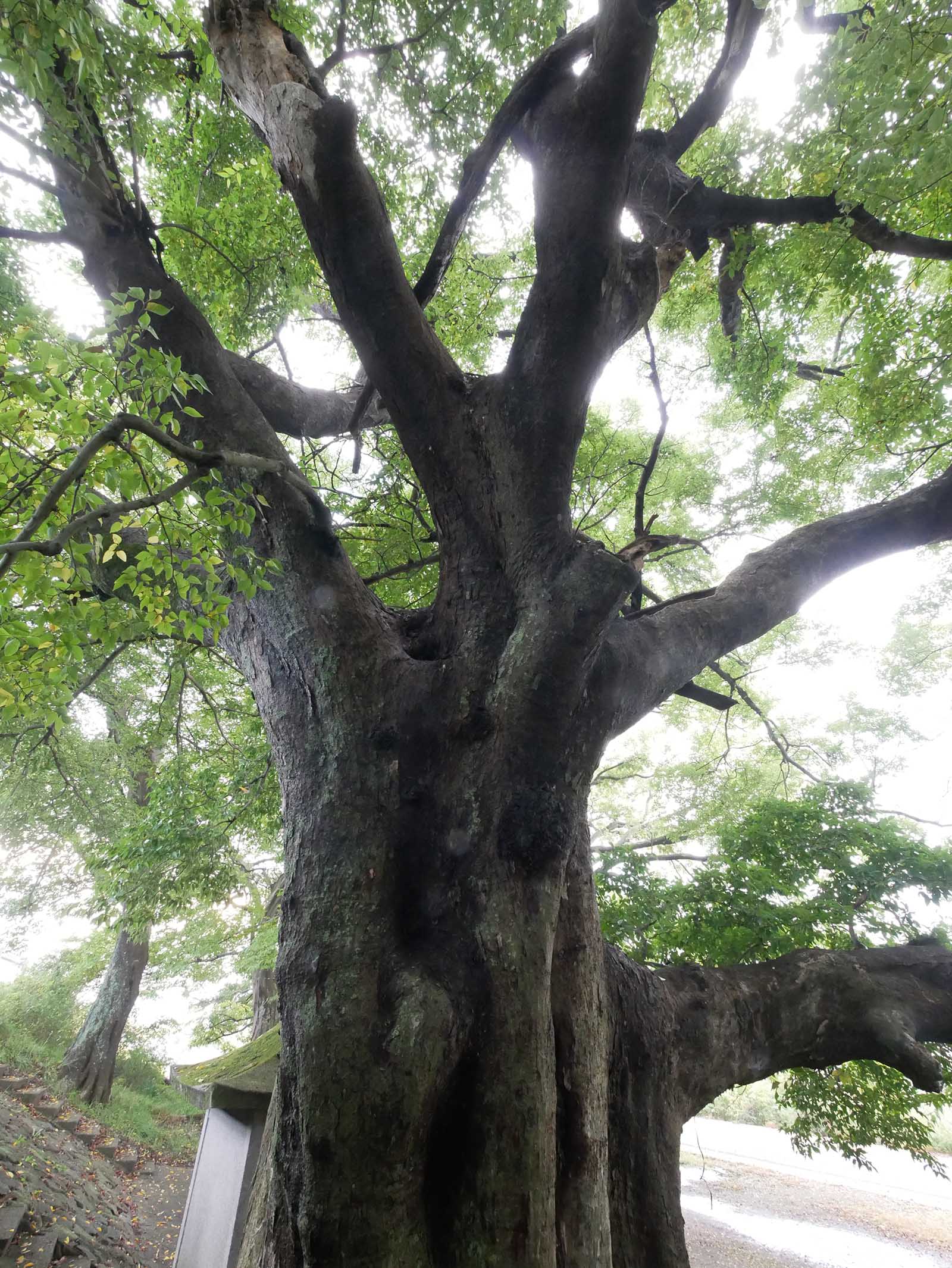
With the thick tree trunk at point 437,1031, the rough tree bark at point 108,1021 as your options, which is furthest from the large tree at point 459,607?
the rough tree bark at point 108,1021

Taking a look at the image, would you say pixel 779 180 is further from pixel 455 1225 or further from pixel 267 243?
pixel 455 1225

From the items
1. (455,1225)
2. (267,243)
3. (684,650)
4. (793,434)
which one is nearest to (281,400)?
(267,243)

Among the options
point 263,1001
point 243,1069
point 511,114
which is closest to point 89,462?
point 511,114

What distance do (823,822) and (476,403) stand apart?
4.15 meters

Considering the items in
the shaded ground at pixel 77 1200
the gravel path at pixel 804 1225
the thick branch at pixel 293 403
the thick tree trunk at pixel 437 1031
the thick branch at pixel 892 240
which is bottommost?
the gravel path at pixel 804 1225

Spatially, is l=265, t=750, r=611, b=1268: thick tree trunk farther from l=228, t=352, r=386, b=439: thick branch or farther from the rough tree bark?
the rough tree bark

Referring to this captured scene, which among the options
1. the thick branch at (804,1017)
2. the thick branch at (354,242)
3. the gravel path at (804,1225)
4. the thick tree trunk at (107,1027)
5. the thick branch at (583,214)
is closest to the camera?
the thick branch at (583,214)

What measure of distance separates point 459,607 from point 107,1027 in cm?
1208

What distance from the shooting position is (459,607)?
2574mm

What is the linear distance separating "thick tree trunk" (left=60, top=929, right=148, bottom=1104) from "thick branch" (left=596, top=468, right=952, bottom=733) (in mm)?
10165

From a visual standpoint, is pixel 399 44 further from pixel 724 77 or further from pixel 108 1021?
pixel 108 1021

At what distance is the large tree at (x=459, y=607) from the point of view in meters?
1.69

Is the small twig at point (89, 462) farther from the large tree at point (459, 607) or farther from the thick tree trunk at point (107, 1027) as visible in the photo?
the thick tree trunk at point (107, 1027)

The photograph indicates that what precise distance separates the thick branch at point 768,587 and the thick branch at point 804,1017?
4.26ft
